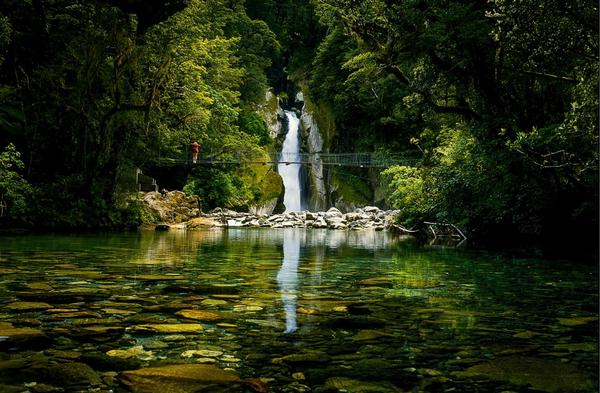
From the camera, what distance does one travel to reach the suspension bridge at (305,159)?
30.3 m

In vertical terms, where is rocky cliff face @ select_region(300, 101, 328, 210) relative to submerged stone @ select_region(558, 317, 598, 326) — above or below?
above

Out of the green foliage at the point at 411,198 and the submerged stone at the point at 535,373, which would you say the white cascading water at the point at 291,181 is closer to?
the green foliage at the point at 411,198

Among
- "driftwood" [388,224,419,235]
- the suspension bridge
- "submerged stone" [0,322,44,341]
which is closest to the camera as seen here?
"submerged stone" [0,322,44,341]

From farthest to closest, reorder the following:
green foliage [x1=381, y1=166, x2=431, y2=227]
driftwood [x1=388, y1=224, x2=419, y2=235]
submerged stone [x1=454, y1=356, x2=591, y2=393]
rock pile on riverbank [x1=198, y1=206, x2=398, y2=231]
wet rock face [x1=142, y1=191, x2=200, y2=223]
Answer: rock pile on riverbank [x1=198, y1=206, x2=398, y2=231] → wet rock face [x1=142, y1=191, x2=200, y2=223] → driftwood [x1=388, y1=224, x2=419, y2=235] → green foliage [x1=381, y1=166, x2=431, y2=227] → submerged stone [x1=454, y1=356, x2=591, y2=393]

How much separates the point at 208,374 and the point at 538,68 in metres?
10.6

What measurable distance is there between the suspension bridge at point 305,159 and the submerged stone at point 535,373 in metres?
24.8

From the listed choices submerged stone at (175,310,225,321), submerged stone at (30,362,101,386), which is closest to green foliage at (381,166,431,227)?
submerged stone at (175,310,225,321)

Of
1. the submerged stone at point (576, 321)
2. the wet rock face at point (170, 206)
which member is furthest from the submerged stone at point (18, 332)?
the wet rock face at point (170, 206)

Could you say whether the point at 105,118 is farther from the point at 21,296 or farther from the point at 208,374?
the point at 208,374

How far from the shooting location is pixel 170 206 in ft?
79.7

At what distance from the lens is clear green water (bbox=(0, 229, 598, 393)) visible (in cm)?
230

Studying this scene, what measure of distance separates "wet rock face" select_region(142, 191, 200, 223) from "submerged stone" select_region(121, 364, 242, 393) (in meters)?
19.9

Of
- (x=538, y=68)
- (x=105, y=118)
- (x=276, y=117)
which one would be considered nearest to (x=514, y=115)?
(x=538, y=68)

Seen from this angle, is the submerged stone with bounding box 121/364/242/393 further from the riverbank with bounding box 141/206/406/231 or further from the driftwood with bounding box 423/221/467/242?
the riverbank with bounding box 141/206/406/231
